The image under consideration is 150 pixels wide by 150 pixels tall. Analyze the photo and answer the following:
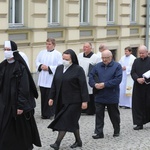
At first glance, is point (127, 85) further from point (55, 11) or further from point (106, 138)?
point (55, 11)

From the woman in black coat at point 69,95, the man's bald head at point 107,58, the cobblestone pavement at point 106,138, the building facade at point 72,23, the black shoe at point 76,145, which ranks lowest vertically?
the cobblestone pavement at point 106,138

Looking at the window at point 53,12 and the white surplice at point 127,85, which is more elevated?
the window at point 53,12

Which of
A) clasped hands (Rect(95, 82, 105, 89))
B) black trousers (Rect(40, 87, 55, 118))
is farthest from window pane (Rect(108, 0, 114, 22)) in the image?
clasped hands (Rect(95, 82, 105, 89))

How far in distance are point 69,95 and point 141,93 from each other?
2844 millimetres

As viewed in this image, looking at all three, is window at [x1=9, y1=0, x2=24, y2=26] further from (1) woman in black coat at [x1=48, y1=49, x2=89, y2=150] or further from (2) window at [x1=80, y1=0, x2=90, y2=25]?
(1) woman in black coat at [x1=48, y1=49, x2=89, y2=150]

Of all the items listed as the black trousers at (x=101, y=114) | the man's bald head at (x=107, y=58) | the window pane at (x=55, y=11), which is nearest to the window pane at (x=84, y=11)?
the window pane at (x=55, y=11)

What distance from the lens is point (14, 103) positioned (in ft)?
27.6

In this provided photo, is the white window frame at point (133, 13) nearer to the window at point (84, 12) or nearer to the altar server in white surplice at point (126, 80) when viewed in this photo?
the window at point (84, 12)

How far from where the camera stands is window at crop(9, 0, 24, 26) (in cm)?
1750

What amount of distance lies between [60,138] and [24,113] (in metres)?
1.15

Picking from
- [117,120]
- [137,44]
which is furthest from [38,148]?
[137,44]

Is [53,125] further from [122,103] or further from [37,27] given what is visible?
[37,27]

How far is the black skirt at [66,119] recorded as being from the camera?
30.9ft

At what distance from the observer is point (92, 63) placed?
43.5 feet
